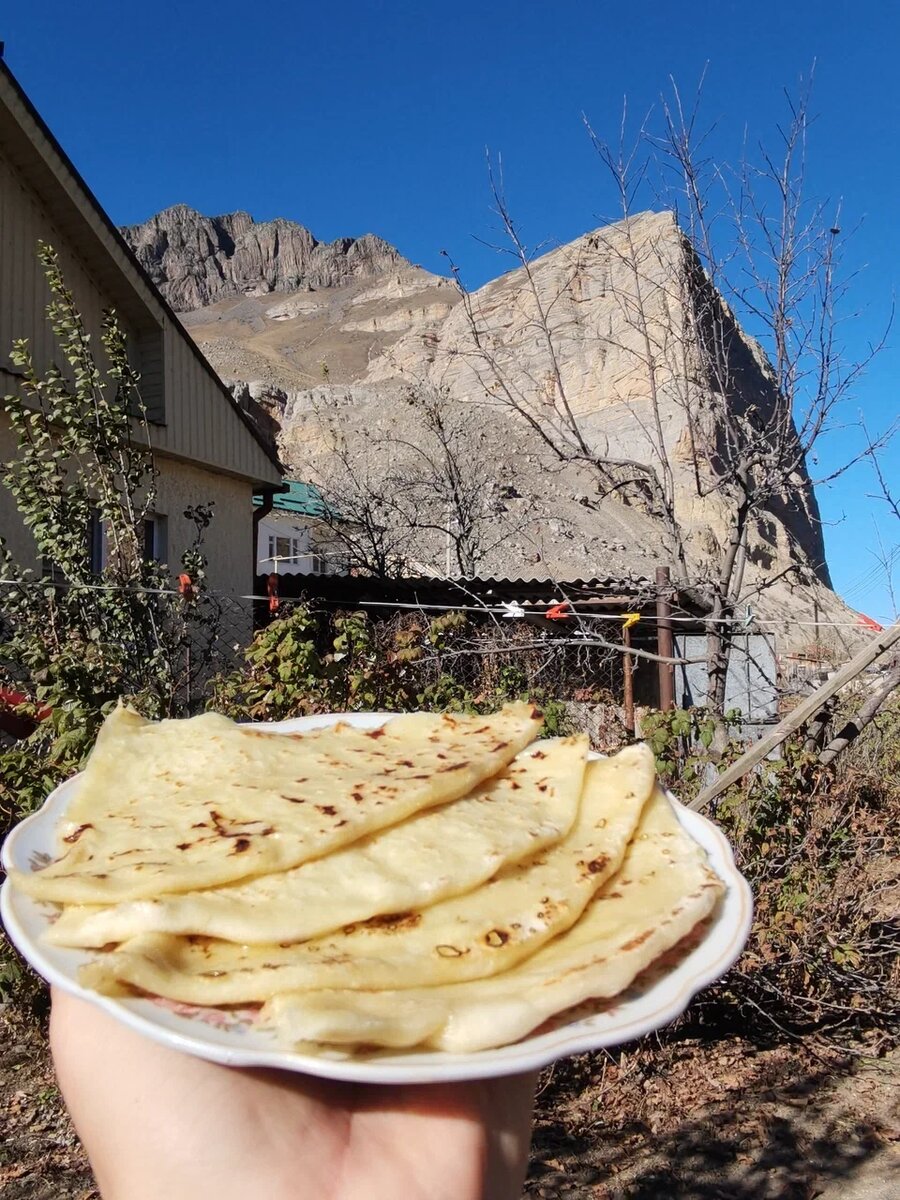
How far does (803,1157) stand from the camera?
3.59 metres

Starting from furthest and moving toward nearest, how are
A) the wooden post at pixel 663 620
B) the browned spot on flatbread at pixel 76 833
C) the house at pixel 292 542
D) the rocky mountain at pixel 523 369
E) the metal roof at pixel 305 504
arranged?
the house at pixel 292 542 → the metal roof at pixel 305 504 → the rocky mountain at pixel 523 369 → the wooden post at pixel 663 620 → the browned spot on flatbread at pixel 76 833

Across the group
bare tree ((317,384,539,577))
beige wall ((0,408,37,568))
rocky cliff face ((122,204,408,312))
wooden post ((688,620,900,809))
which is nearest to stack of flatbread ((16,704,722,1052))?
wooden post ((688,620,900,809))

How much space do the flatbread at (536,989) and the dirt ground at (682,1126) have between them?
2802 millimetres

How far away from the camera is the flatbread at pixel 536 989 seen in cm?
86

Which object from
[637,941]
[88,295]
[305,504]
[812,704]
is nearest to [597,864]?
[637,941]

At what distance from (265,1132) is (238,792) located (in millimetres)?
570

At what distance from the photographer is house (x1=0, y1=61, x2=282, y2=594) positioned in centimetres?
866

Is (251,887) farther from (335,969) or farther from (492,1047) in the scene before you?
(492,1047)

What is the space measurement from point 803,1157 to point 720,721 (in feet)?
6.35

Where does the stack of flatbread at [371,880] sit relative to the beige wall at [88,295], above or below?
below

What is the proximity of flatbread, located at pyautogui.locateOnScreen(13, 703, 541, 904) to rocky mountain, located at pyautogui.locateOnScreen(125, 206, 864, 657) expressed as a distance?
11.0 feet

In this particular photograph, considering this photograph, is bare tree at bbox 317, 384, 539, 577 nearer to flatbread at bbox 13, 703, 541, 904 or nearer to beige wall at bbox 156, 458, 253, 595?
beige wall at bbox 156, 458, 253, 595

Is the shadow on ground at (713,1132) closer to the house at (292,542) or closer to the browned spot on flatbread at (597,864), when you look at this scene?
the browned spot on flatbread at (597,864)

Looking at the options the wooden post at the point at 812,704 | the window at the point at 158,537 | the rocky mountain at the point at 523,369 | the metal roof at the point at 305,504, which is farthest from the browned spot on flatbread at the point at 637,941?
the metal roof at the point at 305,504
